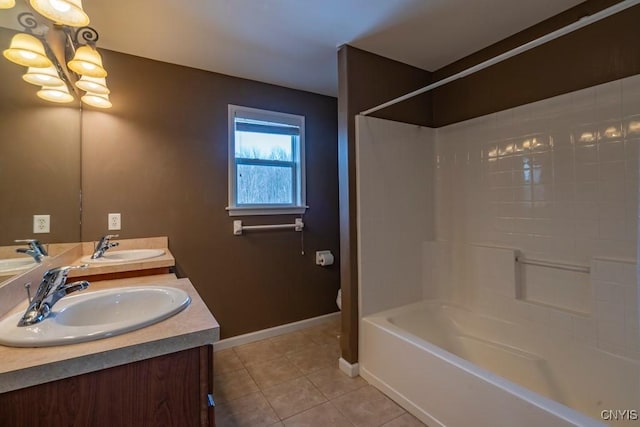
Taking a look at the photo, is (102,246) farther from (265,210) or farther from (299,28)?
(299,28)

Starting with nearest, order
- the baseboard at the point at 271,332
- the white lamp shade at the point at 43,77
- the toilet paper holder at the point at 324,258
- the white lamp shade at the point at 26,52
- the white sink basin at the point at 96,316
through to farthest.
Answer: the white sink basin at the point at 96,316 → the white lamp shade at the point at 26,52 → the white lamp shade at the point at 43,77 → the baseboard at the point at 271,332 → the toilet paper holder at the point at 324,258

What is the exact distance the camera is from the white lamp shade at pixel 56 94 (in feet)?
5.23

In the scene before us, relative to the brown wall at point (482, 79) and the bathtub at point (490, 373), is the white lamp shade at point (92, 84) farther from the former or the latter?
the bathtub at point (490, 373)

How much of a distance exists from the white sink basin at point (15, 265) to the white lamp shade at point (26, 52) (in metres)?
0.84

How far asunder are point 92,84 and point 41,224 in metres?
0.89

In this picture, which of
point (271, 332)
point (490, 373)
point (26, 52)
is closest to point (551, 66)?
point (490, 373)

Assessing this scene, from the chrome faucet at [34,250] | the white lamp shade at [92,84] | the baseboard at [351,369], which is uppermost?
the white lamp shade at [92,84]

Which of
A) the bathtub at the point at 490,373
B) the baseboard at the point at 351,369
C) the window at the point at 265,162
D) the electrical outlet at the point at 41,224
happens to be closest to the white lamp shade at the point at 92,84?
the electrical outlet at the point at 41,224

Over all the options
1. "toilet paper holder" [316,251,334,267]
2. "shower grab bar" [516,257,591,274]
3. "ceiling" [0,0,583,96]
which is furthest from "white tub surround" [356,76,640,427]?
"toilet paper holder" [316,251,334,267]

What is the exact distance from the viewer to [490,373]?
55.5 inches

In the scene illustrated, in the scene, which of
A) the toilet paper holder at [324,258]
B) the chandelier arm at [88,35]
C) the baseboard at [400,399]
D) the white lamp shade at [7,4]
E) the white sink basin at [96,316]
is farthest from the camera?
the toilet paper holder at [324,258]

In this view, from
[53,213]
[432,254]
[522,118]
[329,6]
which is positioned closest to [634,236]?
[522,118]

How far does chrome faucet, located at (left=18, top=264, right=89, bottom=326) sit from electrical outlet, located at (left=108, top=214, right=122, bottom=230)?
1201 millimetres

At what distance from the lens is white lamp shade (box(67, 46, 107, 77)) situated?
1588mm
